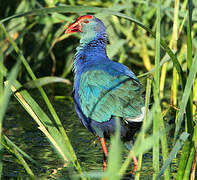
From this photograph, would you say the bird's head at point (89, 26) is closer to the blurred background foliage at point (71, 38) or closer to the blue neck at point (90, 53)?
the blue neck at point (90, 53)

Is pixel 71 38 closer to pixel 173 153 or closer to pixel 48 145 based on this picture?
pixel 48 145

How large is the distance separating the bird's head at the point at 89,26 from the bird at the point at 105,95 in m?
0.14

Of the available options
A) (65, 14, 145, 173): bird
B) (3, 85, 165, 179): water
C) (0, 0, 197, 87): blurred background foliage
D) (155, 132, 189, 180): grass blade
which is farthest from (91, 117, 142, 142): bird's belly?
(0, 0, 197, 87): blurred background foliage

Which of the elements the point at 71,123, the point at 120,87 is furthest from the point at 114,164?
the point at 71,123

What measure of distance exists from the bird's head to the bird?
5.3 inches

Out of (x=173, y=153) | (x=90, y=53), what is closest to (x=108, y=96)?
(x=90, y=53)

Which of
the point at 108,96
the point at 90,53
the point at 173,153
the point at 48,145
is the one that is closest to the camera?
the point at 173,153

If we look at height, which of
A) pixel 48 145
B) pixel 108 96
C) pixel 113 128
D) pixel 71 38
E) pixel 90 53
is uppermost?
pixel 71 38

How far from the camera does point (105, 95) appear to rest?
2.53m

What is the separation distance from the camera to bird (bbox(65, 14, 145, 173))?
2.47m

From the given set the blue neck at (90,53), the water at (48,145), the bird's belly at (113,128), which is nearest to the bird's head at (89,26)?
the blue neck at (90,53)

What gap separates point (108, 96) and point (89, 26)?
734 millimetres

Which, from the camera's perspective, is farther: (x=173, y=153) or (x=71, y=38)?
(x=71, y=38)

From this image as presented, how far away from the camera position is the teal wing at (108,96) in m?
2.47
